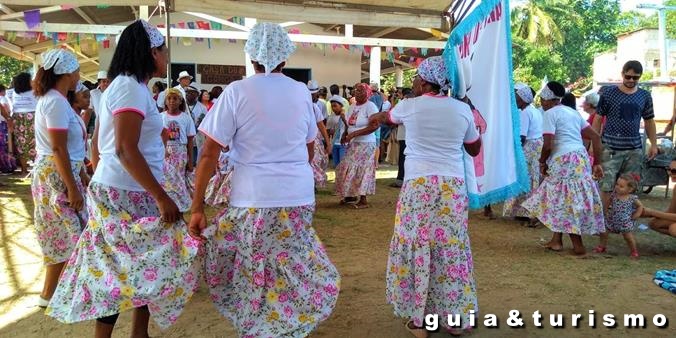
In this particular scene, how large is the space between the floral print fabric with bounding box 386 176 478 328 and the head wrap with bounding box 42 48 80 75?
7.15 ft

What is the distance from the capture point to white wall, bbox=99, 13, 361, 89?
588 inches

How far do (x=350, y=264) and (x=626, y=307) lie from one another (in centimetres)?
217

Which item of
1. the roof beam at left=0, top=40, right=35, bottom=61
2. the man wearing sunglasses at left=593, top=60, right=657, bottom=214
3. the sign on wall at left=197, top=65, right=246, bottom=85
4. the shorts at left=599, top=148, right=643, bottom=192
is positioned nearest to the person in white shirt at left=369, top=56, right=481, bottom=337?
the man wearing sunglasses at left=593, top=60, right=657, bottom=214

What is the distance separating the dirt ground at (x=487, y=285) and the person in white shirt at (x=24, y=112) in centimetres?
285

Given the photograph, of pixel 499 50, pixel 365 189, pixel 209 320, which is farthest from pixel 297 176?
pixel 365 189

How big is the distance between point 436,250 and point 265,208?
1098 mm

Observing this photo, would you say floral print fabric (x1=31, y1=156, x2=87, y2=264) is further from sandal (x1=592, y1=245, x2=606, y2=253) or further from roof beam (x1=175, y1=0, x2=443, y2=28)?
sandal (x1=592, y1=245, x2=606, y2=253)

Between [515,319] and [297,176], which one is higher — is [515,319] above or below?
below

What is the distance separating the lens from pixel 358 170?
7984mm

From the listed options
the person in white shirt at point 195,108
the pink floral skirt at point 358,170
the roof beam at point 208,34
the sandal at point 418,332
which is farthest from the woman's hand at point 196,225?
the roof beam at point 208,34

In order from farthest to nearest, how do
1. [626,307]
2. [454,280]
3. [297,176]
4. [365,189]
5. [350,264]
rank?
[365,189] → [350,264] → [626,307] → [454,280] → [297,176]

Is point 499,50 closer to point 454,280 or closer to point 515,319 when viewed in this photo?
point 454,280

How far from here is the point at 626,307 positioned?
13.0 feet

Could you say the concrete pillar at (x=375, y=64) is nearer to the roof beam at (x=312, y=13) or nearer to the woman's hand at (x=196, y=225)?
the roof beam at (x=312, y=13)
